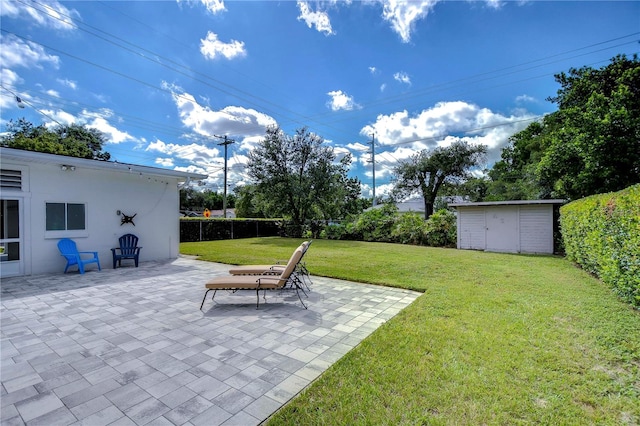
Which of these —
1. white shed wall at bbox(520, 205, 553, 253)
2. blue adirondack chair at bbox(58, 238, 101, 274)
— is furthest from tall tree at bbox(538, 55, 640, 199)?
blue adirondack chair at bbox(58, 238, 101, 274)

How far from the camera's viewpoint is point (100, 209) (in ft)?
30.6

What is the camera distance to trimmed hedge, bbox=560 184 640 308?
4570 millimetres

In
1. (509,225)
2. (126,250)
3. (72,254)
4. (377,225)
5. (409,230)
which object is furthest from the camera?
(377,225)

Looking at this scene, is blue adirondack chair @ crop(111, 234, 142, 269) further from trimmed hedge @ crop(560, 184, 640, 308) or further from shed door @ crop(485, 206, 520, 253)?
shed door @ crop(485, 206, 520, 253)

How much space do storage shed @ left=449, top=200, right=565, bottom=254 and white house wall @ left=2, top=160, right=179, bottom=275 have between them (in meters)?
13.7

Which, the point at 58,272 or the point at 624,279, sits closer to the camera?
the point at 624,279

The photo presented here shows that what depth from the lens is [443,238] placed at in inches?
651

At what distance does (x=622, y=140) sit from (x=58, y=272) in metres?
19.9

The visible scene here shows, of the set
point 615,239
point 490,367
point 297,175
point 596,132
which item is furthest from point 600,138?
point 297,175

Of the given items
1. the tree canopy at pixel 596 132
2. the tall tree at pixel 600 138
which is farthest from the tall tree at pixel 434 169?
the tall tree at pixel 600 138

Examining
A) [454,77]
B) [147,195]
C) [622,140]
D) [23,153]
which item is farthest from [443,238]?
[23,153]

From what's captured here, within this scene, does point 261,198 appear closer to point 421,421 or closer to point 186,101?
point 186,101

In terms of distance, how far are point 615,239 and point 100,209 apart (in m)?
13.1

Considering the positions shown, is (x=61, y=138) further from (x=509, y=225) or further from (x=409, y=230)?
(x=509, y=225)
